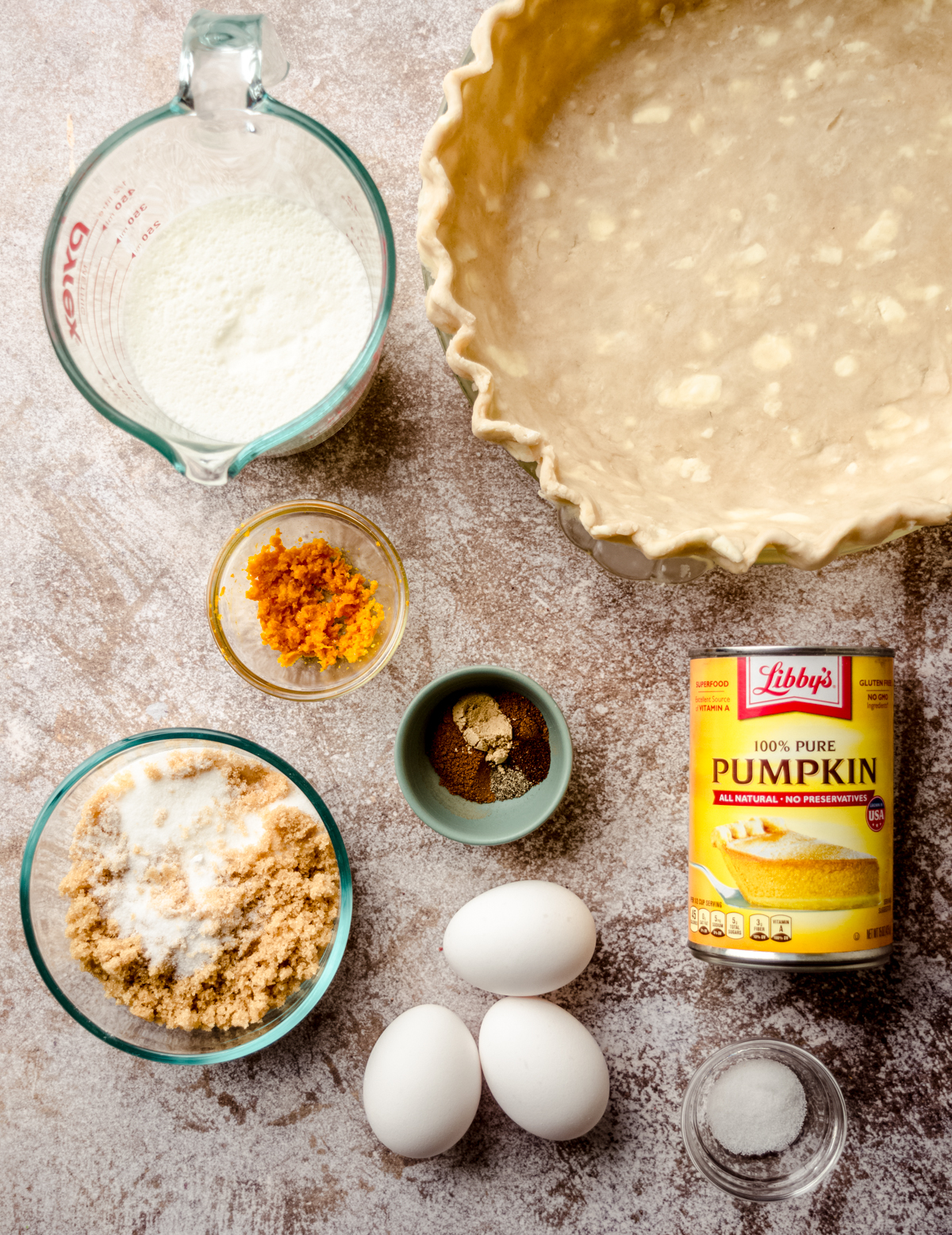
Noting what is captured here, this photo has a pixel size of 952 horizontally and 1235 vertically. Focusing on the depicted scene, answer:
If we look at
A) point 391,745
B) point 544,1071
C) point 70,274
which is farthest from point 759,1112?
point 70,274

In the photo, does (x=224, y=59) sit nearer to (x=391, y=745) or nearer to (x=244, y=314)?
(x=244, y=314)

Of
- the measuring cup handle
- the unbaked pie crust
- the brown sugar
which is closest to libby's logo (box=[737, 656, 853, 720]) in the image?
the unbaked pie crust

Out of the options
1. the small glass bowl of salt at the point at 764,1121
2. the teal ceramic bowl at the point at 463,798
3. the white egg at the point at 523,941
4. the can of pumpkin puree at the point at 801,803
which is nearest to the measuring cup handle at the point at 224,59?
the teal ceramic bowl at the point at 463,798

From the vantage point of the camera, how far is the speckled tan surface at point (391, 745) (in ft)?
3.70

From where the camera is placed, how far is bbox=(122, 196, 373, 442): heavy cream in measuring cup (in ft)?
3.33

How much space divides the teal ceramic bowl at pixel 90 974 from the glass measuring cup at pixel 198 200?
40cm

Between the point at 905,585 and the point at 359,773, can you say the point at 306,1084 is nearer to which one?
the point at 359,773

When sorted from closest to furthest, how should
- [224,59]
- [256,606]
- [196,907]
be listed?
[224,59] → [196,907] → [256,606]

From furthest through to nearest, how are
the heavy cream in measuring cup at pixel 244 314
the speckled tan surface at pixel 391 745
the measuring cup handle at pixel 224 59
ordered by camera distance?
the speckled tan surface at pixel 391 745
the heavy cream in measuring cup at pixel 244 314
the measuring cup handle at pixel 224 59

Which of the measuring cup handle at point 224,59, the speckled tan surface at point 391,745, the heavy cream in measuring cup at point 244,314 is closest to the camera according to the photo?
the measuring cup handle at point 224,59

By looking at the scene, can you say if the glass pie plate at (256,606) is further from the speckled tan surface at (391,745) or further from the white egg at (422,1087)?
the white egg at (422,1087)

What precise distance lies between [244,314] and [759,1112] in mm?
1181

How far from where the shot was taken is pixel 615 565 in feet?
3.72

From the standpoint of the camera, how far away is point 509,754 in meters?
1.11
